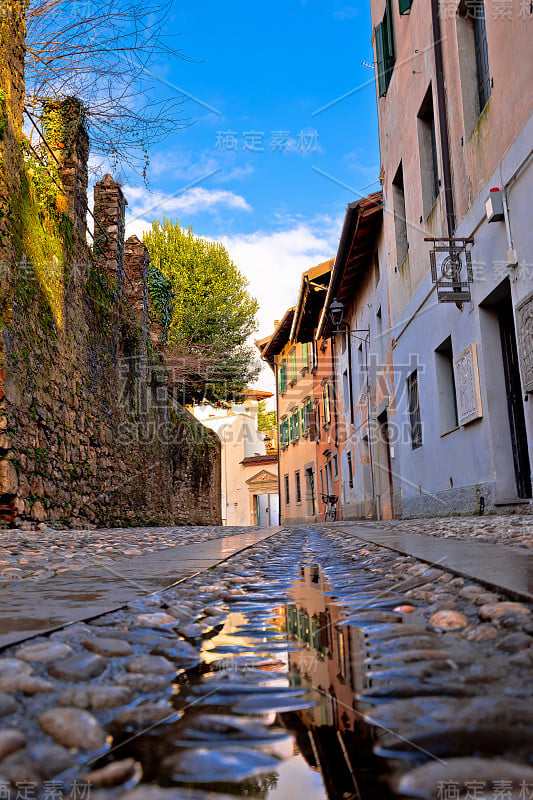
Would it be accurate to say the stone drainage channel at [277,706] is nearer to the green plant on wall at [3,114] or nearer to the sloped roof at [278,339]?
the green plant on wall at [3,114]

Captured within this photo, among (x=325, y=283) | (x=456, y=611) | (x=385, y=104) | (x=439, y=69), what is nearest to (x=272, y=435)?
(x=325, y=283)

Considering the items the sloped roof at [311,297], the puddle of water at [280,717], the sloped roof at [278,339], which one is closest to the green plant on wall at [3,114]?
the puddle of water at [280,717]

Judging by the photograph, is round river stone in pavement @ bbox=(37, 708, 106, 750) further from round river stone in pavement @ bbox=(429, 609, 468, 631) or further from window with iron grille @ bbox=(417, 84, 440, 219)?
window with iron grille @ bbox=(417, 84, 440, 219)

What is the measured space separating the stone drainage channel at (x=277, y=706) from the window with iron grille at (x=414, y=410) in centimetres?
847

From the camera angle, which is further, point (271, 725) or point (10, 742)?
point (271, 725)

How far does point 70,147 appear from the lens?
977cm

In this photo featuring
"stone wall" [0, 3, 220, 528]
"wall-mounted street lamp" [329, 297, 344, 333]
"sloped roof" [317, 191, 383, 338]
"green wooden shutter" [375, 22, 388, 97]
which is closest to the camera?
"stone wall" [0, 3, 220, 528]

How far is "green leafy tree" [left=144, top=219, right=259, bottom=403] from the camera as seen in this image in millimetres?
23688

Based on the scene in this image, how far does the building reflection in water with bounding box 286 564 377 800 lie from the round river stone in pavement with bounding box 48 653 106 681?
0.33 meters

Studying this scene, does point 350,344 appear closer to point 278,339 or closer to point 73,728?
point 278,339

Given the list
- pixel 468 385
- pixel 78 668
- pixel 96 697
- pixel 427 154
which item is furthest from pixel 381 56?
pixel 96 697

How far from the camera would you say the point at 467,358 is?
Answer: 710 centimetres

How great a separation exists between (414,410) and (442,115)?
433 centimetres

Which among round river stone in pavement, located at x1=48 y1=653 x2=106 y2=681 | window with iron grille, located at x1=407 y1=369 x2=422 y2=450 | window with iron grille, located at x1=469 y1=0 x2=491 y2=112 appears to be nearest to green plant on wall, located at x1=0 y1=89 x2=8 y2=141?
window with iron grille, located at x1=469 y1=0 x2=491 y2=112
